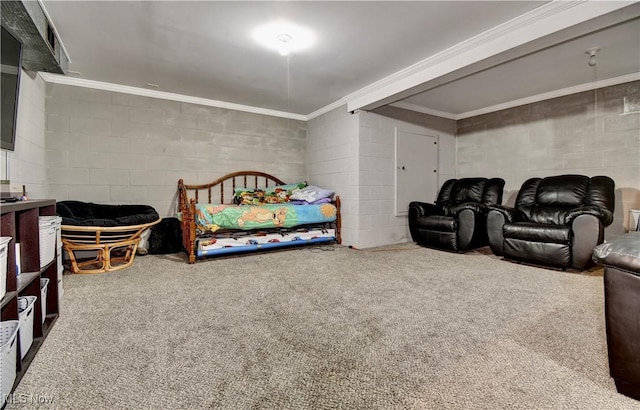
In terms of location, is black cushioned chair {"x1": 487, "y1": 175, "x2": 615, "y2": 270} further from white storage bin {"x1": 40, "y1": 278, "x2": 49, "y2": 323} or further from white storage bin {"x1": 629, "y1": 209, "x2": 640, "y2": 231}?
white storage bin {"x1": 40, "y1": 278, "x2": 49, "y2": 323}

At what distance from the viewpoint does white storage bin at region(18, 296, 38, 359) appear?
1.31 m

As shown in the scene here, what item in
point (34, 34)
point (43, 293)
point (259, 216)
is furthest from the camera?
point (259, 216)

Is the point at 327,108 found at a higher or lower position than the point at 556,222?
higher

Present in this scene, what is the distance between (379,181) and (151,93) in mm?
3374

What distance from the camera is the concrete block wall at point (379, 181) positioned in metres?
4.20

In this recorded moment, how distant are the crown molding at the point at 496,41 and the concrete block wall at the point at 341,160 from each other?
A: 0.71 meters

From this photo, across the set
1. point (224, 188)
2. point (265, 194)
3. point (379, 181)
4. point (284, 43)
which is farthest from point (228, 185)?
point (284, 43)

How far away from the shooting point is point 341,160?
4.42 meters

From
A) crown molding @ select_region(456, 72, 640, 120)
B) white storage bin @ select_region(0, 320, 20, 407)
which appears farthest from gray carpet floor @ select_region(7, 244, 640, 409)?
crown molding @ select_region(456, 72, 640, 120)

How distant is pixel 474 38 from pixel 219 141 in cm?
346

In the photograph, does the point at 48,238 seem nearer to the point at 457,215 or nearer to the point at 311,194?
the point at 311,194

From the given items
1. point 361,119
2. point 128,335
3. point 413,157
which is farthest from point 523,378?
point 413,157

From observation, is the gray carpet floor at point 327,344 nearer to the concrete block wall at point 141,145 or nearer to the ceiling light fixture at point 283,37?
the concrete block wall at point 141,145

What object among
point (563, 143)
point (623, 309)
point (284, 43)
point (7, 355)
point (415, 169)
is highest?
point (284, 43)
